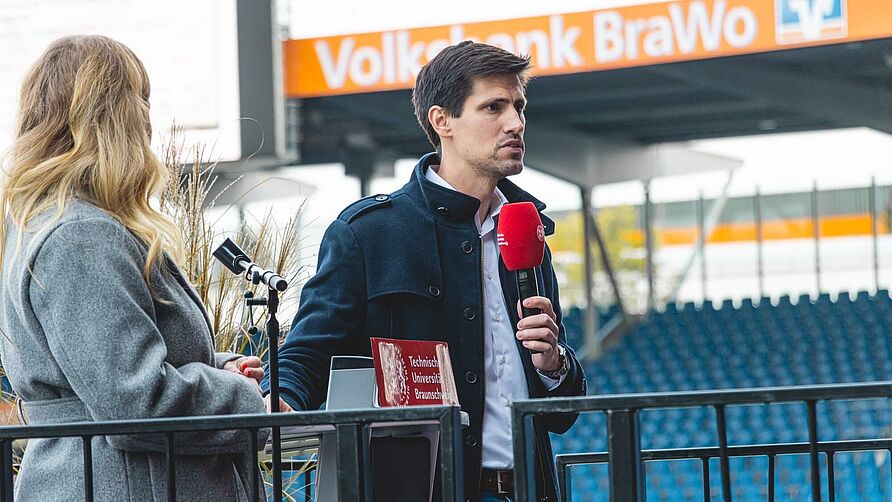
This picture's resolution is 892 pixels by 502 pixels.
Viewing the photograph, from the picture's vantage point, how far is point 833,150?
15797 mm

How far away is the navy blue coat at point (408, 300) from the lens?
2387 millimetres

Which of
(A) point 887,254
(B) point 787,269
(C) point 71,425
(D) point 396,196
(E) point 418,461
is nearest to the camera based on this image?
(C) point 71,425

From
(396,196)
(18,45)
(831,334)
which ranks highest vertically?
(18,45)

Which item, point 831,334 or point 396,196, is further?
point 831,334

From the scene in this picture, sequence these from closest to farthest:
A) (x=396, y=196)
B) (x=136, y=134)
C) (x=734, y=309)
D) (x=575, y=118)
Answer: (x=136, y=134), (x=396, y=196), (x=575, y=118), (x=734, y=309)

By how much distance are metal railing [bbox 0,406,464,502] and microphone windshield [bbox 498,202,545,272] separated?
1.95 ft

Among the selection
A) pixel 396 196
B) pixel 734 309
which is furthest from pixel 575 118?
pixel 396 196

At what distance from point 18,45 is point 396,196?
23.1ft

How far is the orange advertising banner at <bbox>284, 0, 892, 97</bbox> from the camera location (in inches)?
368

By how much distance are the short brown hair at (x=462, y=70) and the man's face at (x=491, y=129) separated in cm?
2

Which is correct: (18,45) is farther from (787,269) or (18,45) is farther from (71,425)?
(787,269)

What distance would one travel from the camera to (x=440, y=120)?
2664 mm

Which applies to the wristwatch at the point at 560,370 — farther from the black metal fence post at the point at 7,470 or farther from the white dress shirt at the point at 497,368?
the black metal fence post at the point at 7,470

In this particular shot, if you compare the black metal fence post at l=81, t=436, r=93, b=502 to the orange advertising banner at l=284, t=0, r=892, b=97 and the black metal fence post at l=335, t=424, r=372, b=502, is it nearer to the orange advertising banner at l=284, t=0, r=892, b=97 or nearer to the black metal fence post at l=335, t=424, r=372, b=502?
the black metal fence post at l=335, t=424, r=372, b=502
